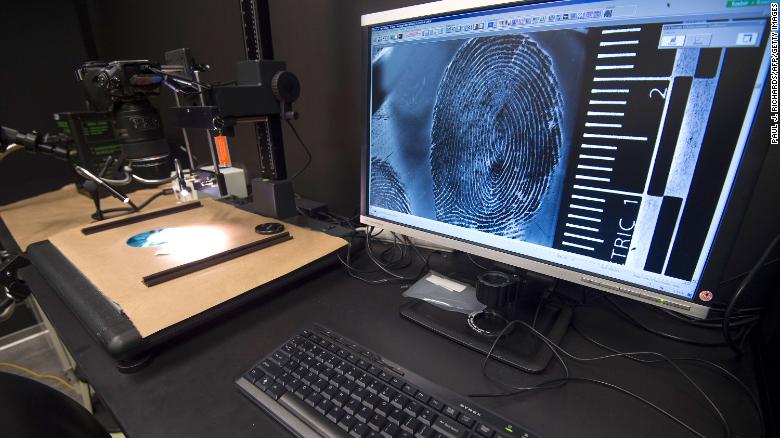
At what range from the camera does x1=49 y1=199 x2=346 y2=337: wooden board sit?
0.59m

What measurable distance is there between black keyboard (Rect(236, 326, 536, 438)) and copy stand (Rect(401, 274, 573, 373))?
129 mm

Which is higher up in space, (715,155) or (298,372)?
(715,155)

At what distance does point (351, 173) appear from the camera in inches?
43.4

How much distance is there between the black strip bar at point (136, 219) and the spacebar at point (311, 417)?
0.74m

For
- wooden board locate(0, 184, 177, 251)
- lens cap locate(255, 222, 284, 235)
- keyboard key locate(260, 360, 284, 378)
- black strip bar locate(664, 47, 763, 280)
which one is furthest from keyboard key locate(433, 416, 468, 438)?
wooden board locate(0, 184, 177, 251)

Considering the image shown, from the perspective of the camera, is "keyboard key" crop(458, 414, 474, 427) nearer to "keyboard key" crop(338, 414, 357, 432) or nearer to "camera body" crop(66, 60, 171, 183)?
"keyboard key" crop(338, 414, 357, 432)

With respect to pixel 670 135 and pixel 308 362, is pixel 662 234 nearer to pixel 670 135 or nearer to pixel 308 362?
pixel 670 135

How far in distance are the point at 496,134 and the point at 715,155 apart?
0.26 metres

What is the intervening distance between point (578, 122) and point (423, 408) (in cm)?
41

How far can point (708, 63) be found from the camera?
0.39 m

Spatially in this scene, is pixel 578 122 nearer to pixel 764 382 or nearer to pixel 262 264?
pixel 764 382

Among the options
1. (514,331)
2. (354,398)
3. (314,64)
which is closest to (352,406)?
(354,398)

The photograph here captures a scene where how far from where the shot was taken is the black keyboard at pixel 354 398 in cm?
41

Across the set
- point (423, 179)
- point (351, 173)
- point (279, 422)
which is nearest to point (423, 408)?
point (279, 422)
